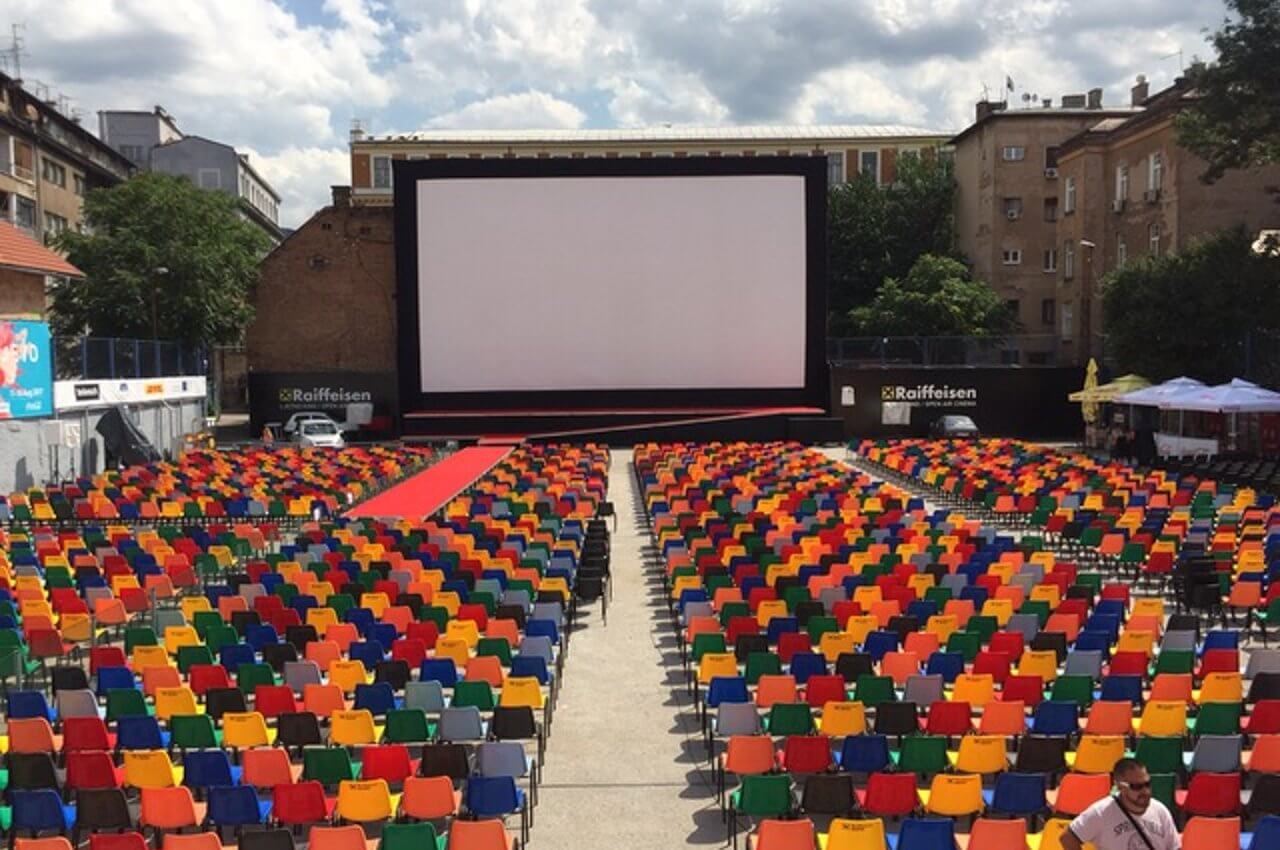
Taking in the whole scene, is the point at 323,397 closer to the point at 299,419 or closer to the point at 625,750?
the point at 299,419

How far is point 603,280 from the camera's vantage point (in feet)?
115

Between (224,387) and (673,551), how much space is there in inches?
1453

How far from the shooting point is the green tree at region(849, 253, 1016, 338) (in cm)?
4609

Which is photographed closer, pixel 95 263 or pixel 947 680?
pixel 947 680

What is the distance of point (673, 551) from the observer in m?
14.5

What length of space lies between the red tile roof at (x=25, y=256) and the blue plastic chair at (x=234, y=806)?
73.6 feet

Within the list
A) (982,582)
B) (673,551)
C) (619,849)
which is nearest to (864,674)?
(619,849)

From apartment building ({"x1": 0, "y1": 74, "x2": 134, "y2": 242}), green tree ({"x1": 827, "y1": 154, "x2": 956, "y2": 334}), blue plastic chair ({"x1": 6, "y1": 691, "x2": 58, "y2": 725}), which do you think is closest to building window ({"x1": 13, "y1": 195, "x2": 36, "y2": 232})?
apartment building ({"x1": 0, "y1": 74, "x2": 134, "y2": 242})

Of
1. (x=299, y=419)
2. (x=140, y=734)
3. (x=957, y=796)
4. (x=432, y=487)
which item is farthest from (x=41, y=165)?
(x=957, y=796)

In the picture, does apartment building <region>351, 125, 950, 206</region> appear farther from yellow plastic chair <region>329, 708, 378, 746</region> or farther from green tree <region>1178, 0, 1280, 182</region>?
yellow plastic chair <region>329, 708, 378, 746</region>

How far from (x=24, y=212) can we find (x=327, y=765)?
1822 inches

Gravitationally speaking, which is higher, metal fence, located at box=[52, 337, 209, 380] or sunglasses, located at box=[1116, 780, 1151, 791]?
metal fence, located at box=[52, 337, 209, 380]

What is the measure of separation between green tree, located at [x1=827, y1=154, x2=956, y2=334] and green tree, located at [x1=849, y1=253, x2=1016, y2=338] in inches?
202

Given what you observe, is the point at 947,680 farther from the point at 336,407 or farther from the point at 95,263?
the point at 95,263
